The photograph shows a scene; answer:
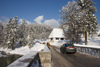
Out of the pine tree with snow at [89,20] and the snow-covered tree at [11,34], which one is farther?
the snow-covered tree at [11,34]

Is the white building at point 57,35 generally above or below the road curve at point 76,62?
above

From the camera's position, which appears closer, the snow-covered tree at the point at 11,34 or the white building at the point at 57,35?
the snow-covered tree at the point at 11,34

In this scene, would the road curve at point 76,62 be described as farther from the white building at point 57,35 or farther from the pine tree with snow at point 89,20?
the white building at point 57,35

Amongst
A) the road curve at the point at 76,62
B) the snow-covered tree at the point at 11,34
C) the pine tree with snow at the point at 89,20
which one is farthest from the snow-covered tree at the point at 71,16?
the snow-covered tree at the point at 11,34

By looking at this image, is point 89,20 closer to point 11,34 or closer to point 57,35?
point 57,35

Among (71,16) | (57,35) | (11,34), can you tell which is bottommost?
(57,35)

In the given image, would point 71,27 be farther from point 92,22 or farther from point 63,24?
point 92,22

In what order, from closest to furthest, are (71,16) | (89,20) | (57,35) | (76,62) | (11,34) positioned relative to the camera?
(76,62), (89,20), (71,16), (11,34), (57,35)

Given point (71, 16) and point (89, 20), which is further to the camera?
point (71, 16)

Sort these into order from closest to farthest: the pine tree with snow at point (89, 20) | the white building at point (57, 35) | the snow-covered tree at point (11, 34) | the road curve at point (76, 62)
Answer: the road curve at point (76, 62) → the pine tree with snow at point (89, 20) → the snow-covered tree at point (11, 34) → the white building at point (57, 35)

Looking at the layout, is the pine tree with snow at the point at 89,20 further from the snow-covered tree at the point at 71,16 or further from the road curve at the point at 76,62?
the road curve at the point at 76,62

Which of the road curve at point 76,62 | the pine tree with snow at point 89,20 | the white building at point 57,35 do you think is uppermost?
the pine tree with snow at point 89,20

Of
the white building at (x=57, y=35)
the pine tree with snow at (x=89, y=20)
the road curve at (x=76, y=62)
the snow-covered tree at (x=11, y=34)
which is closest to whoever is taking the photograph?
the road curve at (x=76, y=62)

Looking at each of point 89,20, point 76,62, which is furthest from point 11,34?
point 76,62
